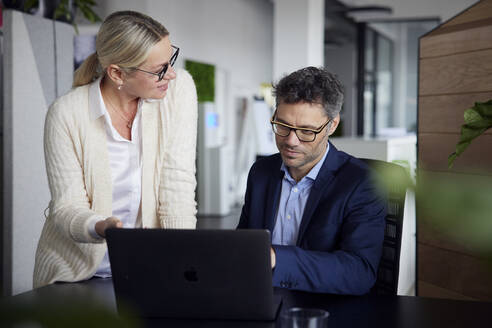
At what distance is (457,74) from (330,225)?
45.1 inches

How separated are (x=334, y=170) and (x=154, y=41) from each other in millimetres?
713

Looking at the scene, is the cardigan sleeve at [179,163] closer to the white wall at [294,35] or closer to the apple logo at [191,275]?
the apple logo at [191,275]

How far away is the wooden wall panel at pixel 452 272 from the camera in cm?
240

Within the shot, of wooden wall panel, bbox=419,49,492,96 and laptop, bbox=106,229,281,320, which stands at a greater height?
wooden wall panel, bbox=419,49,492,96

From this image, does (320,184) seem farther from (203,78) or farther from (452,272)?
(203,78)

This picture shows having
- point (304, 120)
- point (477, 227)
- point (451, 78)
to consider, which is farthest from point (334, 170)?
point (477, 227)

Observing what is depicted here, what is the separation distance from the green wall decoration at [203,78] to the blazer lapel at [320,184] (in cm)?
689

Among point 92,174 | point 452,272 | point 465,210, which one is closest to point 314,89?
point 92,174

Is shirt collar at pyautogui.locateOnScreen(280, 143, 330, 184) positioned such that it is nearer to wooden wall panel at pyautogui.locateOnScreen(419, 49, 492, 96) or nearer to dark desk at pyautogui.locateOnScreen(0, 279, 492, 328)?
dark desk at pyautogui.locateOnScreen(0, 279, 492, 328)

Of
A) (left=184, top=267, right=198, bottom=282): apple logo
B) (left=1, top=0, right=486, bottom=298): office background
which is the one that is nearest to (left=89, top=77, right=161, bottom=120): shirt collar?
(left=184, top=267, right=198, bottom=282): apple logo

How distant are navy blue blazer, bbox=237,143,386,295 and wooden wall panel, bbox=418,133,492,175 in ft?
2.48

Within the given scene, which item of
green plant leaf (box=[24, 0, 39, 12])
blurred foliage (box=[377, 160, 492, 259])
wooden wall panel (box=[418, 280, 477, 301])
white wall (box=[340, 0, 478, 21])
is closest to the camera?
blurred foliage (box=[377, 160, 492, 259])

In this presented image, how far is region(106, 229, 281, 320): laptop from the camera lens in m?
1.13

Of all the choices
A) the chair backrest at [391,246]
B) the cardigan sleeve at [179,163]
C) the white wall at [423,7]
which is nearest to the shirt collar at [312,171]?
the chair backrest at [391,246]
